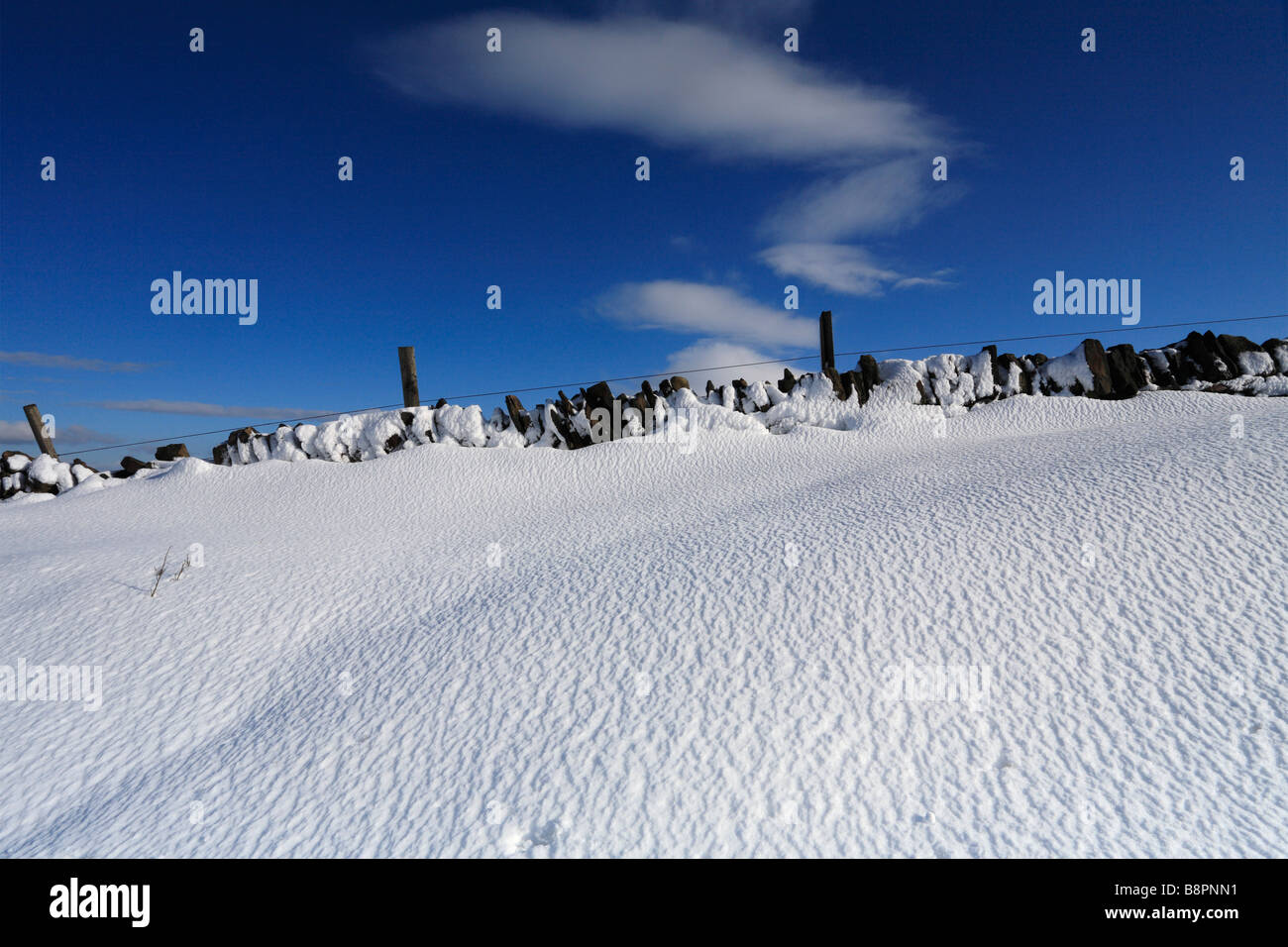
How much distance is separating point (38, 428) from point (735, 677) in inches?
572

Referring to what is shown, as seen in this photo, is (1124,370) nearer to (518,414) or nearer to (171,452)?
(518,414)

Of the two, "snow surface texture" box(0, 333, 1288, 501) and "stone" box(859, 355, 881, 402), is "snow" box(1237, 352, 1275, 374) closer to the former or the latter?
"snow surface texture" box(0, 333, 1288, 501)

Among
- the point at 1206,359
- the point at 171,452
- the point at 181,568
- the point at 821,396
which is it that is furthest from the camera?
the point at 171,452

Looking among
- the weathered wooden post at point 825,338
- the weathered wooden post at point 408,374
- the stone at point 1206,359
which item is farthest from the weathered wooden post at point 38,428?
the stone at point 1206,359

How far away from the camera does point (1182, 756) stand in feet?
6.71

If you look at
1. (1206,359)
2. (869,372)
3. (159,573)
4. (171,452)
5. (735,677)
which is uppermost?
(869,372)

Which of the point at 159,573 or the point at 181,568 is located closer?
the point at 159,573

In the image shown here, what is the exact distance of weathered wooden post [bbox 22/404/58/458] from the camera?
11.0 m

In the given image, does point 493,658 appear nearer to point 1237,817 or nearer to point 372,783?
point 372,783

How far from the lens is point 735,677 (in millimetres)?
2594

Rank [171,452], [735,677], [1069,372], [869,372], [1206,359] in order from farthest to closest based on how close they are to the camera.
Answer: [171,452] < [869,372] < [1069,372] < [1206,359] < [735,677]

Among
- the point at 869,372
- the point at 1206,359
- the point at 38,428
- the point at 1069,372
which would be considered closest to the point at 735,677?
the point at 869,372

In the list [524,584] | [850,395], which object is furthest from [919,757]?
[850,395]
